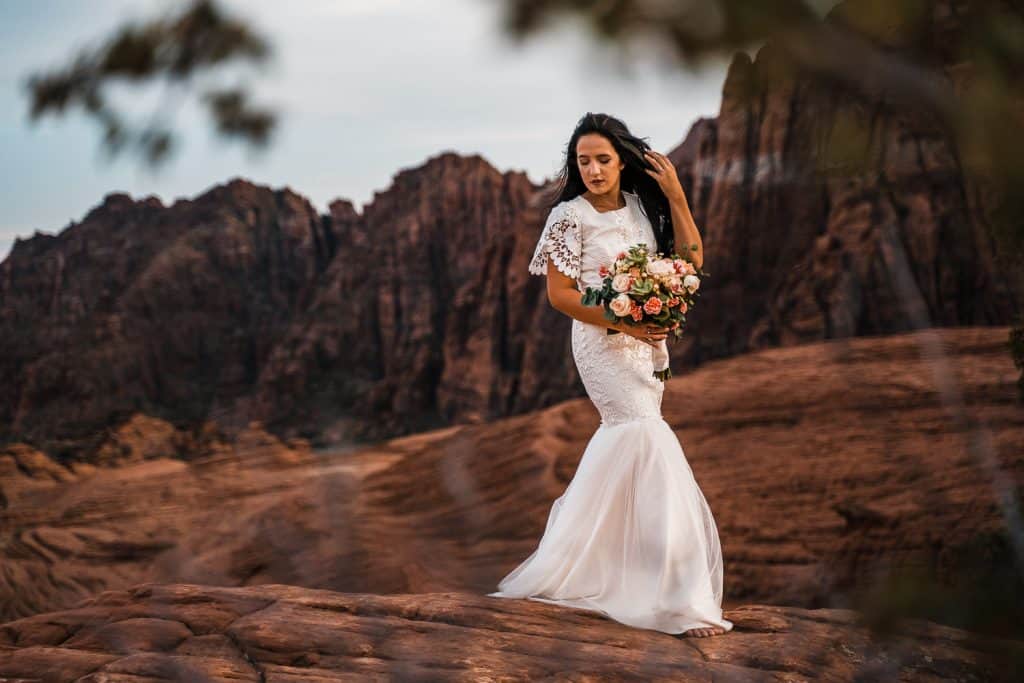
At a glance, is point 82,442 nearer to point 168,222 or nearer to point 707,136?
point 168,222

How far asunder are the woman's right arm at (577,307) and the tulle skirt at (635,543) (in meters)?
0.42

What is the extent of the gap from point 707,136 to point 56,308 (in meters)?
45.9

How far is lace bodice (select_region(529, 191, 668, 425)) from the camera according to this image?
4910 millimetres

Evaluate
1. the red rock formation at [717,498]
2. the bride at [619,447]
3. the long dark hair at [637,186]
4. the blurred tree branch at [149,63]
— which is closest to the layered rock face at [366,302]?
the red rock formation at [717,498]

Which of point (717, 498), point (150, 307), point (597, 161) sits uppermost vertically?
point (150, 307)

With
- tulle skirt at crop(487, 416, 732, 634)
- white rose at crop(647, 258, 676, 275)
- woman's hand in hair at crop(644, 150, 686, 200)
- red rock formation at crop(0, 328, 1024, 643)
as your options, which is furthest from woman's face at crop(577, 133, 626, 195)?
red rock formation at crop(0, 328, 1024, 643)

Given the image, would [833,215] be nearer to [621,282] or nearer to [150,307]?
[621,282]

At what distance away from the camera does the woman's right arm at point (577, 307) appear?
4746 mm

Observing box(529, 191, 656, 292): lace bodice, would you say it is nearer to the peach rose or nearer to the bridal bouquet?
the bridal bouquet

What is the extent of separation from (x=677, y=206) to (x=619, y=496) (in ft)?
4.48

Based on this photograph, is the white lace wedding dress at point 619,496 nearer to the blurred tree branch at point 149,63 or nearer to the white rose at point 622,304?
the white rose at point 622,304

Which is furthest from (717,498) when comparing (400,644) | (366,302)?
(366,302)

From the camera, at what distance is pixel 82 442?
170 ft

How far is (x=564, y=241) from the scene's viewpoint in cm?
495
